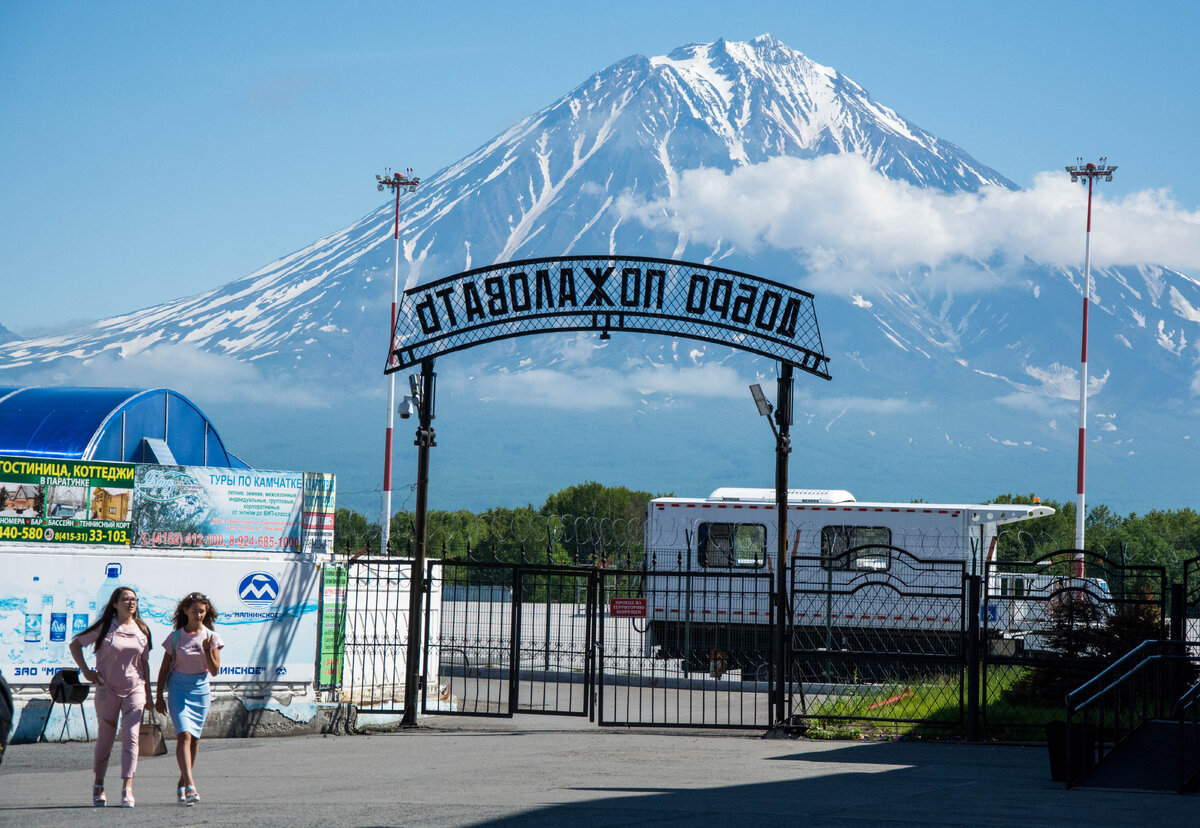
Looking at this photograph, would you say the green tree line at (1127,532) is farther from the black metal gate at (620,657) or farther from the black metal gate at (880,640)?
the black metal gate at (620,657)

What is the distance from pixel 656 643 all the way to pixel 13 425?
1111 centimetres

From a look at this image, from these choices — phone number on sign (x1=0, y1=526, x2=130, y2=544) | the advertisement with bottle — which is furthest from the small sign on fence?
phone number on sign (x1=0, y1=526, x2=130, y2=544)

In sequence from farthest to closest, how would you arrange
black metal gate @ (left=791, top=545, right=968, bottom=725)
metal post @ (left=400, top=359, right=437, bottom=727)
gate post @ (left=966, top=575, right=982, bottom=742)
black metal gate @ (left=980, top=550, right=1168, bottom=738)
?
black metal gate @ (left=791, top=545, right=968, bottom=725) → metal post @ (left=400, top=359, right=437, bottom=727) → black metal gate @ (left=980, top=550, right=1168, bottom=738) → gate post @ (left=966, top=575, right=982, bottom=742)

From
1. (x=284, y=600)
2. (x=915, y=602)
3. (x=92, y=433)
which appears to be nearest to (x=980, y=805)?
(x=284, y=600)

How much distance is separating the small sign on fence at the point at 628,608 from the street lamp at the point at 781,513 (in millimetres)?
2512

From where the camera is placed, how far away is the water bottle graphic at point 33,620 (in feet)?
45.5

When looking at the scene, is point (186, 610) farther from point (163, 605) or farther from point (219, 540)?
point (219, 540)

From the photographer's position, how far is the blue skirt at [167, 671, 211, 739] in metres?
9.91

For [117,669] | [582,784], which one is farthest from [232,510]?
[582,784]

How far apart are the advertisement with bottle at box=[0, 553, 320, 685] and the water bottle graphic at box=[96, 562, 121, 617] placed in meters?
0.01

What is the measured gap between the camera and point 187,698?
997 cm

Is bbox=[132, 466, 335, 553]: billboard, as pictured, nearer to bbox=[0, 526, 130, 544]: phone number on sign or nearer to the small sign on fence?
bbox=[0, 526, 130, 544]: phone number on sign

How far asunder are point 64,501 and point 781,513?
781cm

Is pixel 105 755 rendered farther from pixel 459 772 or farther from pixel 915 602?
pixel 915 602
